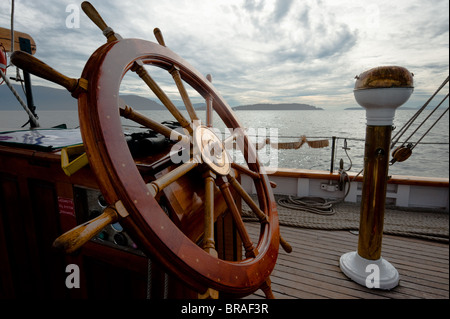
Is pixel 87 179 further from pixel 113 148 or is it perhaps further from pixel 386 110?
pixel 386 110

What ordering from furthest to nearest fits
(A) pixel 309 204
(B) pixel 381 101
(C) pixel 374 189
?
(A) pixel 309 204, (C) pixel 374 189, (B) pixel 381 101

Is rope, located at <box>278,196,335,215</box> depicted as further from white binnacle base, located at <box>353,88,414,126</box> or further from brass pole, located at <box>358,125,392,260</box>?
white binnacle base, located at <box>353,88,414,126</box>

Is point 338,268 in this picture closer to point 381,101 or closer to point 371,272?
point 371,272

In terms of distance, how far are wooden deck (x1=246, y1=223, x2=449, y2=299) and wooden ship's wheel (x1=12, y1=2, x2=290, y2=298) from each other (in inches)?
31.3

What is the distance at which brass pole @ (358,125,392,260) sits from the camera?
1465 millimetres

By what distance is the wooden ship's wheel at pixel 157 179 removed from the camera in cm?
51

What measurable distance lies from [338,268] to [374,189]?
2.00 ft

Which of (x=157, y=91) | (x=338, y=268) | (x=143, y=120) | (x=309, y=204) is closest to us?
(x=143, y=120)

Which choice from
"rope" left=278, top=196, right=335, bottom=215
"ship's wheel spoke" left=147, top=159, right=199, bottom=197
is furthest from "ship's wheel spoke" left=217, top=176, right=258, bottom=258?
"rope" left=278, top=196, right=335, bottom=215

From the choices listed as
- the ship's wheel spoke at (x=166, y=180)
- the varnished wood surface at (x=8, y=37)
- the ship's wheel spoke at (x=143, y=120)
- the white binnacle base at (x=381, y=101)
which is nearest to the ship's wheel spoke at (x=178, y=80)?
the ship's wheel spoke at (x=143, y=120)

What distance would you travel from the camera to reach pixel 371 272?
1.56 m

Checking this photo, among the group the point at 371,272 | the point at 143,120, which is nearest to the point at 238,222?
the point at 143,120

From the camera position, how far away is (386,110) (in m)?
1.42

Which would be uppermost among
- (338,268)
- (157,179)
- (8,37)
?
(8,37)
